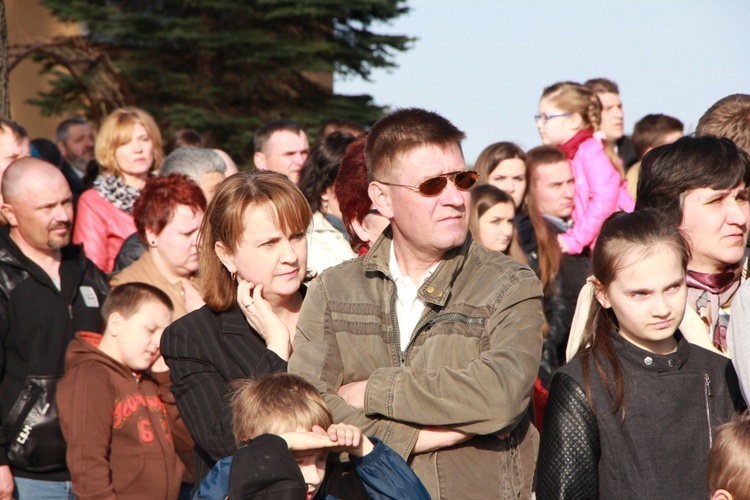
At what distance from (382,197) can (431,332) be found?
1.90 ft

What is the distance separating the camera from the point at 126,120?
24.1ft

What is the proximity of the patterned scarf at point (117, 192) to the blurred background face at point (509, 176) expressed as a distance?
9.12 feet

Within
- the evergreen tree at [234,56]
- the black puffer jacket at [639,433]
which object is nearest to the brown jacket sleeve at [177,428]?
the black puffer jacket at [639,433]

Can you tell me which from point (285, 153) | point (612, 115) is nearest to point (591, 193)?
point (612, 115)

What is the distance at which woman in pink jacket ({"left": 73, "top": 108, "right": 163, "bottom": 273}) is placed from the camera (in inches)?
266

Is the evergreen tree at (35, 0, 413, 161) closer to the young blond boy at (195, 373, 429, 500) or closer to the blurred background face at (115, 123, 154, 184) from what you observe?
the blurred background face at (115, 123, 154, 184)

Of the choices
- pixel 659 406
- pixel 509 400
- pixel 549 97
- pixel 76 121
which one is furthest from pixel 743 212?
pixel 76 121

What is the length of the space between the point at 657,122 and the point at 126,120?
4732mm

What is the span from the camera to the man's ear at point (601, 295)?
135 inches

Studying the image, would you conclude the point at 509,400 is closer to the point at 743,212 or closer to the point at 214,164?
the point at 743,212

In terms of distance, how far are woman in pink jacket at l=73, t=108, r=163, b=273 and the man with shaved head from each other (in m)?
0.95

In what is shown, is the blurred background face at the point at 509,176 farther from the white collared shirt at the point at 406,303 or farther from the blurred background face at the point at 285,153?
the white collared shirt at the point at 406,303

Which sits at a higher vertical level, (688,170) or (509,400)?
(688,170)

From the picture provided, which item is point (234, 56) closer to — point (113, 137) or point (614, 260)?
point (113, 137)
